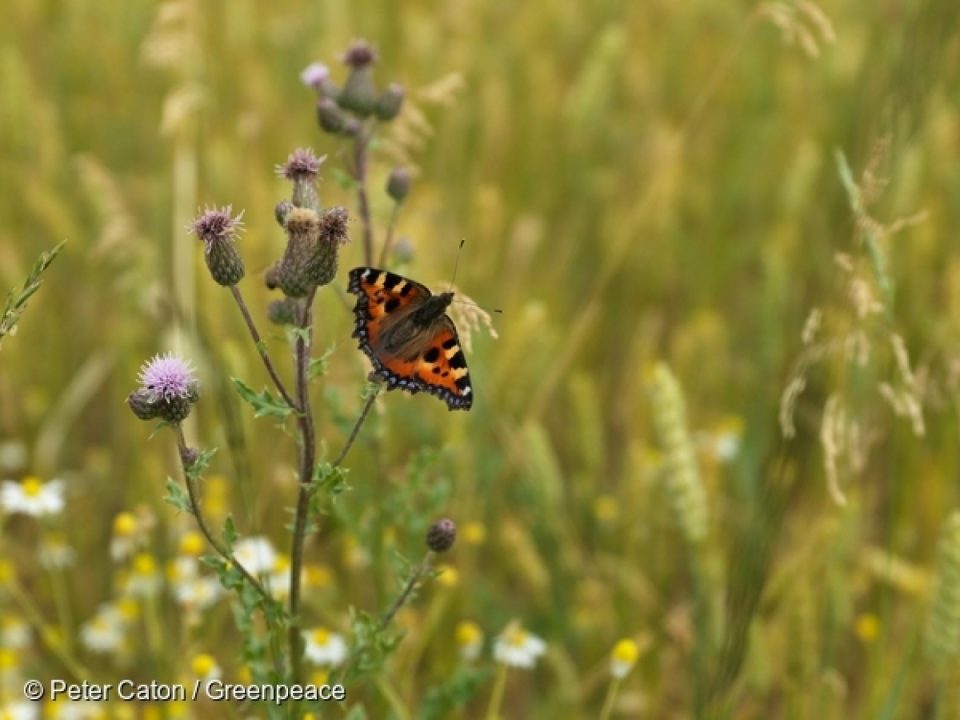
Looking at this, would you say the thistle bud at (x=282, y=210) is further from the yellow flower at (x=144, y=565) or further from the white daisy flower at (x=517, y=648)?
the yellow flower at (x=144, y=565)

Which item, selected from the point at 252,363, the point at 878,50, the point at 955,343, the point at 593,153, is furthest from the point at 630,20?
the point at 955,343

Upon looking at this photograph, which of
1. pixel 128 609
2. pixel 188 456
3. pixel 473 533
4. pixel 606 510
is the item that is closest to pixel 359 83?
pixel 188 456

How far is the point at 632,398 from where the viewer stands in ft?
12.4

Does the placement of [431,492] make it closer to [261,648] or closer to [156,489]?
[261,648]

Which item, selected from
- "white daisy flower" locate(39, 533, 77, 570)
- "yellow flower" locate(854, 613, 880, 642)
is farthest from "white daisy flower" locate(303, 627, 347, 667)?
"yellow flower" locate(854, 613, 880, 642)

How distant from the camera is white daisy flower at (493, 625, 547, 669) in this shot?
8.56 feet

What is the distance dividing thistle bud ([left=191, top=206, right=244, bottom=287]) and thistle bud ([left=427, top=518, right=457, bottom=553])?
0.52 meters

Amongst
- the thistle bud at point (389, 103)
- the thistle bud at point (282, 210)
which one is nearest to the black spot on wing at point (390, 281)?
the thistle bud at point (282, 210)

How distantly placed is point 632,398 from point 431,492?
4.81ft

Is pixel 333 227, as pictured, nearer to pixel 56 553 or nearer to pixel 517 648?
pixel 517 648

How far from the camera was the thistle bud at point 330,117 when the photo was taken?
8.18 feet

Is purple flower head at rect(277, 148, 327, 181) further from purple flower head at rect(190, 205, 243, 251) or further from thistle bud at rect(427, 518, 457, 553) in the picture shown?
thistle bud at rect(427, 518, 457, 553)

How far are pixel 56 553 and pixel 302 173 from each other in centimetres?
157

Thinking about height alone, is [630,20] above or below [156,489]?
above
